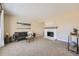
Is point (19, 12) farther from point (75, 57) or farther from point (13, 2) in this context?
point (75, 57)

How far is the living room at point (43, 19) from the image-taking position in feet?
Answer: 5.17

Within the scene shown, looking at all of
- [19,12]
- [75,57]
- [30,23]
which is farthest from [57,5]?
[75,57]

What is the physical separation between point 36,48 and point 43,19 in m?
0.55

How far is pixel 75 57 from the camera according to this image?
1550 millimetres

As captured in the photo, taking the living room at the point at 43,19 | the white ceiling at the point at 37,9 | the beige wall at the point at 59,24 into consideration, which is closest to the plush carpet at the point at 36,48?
the living room at the point at 43,19

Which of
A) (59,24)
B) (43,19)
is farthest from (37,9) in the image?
(59,24)

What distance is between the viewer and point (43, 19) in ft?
5.60

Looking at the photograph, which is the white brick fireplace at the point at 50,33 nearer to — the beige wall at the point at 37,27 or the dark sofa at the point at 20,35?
the beige wall at the point at 37,27

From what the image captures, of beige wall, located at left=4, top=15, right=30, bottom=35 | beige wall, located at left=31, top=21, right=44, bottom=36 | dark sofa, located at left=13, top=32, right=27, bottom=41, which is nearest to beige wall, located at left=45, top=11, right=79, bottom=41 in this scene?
beige wall, located at left=31, top=21, right=44, bottom=36

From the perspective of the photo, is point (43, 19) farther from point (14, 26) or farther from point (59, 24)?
point (14, 26)

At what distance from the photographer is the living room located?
158 cm

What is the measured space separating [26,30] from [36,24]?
8.7 inches

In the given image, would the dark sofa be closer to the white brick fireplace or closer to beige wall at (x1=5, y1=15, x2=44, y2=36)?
beige wall at (x1=5, y1=15, x2=44, y2=36)

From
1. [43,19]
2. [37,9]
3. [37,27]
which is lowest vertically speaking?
[37,27]
